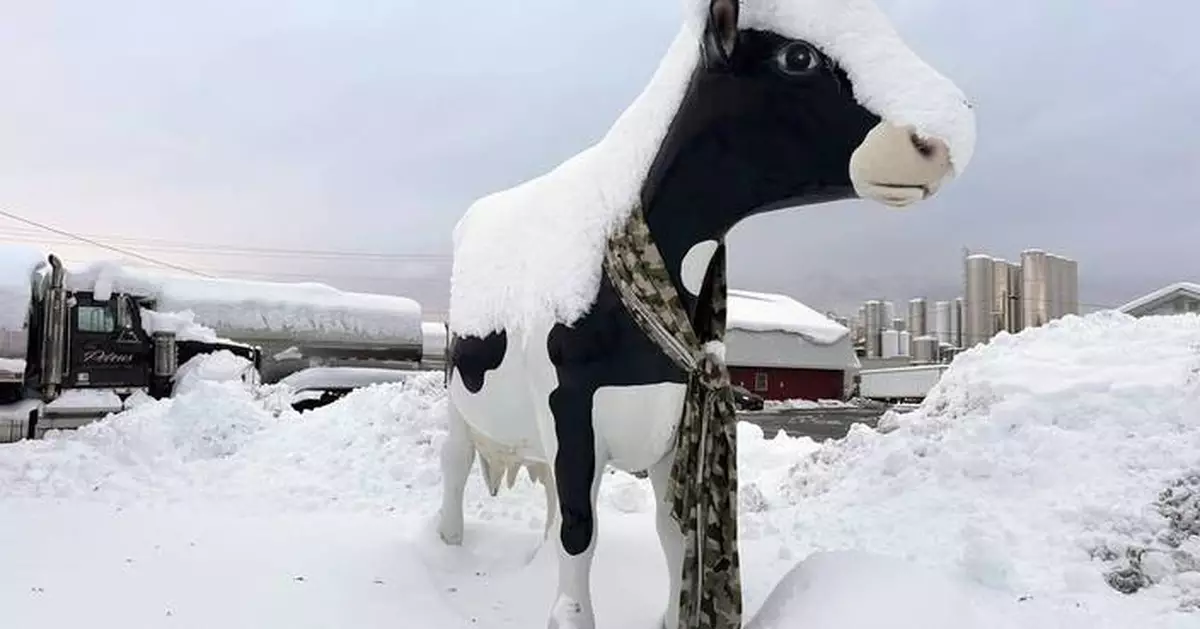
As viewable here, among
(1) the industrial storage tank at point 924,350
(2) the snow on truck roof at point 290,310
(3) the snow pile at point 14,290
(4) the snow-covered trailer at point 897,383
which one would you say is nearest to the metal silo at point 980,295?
(4) the snow-covered trailer at point 897,383

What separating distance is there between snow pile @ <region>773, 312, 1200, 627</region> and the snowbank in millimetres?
2000

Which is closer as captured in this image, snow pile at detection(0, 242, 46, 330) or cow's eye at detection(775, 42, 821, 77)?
cow's eye at detection(775, 42, 821, 77)

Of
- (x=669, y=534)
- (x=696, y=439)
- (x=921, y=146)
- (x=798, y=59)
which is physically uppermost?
(x=798, y=59)

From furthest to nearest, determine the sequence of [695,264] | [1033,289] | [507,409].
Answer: [1033,289] < [507,409] < [695,264]

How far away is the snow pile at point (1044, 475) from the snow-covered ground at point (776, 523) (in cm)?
2

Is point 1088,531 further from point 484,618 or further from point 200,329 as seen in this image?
point 200,329

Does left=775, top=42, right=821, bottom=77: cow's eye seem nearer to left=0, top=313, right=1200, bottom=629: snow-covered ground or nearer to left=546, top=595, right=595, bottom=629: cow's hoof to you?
left=0, top=313, right=1200, bottom=629: snow-covered ground

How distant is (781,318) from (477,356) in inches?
1348

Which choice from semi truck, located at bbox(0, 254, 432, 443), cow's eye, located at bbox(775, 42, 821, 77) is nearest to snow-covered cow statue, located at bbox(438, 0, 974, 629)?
cow's eye, located at bbox(775, 42, 821, 77)

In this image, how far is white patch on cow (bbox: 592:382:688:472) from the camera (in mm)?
3244

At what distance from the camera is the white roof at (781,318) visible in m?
35.3

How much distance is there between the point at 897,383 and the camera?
123 ft

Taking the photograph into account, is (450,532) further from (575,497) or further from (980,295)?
(980,295)

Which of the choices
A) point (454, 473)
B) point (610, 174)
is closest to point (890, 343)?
point (454, 473)
